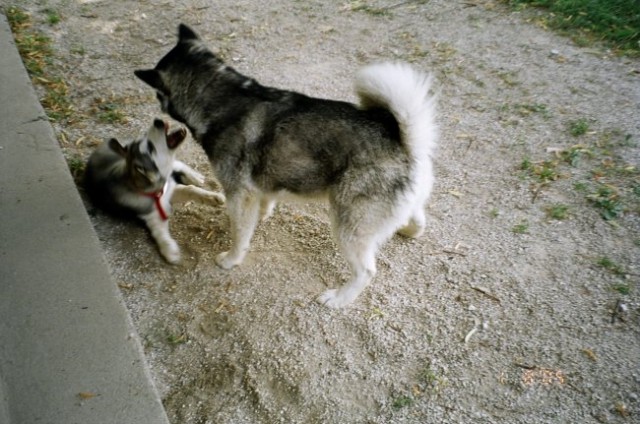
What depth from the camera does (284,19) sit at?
19.9ft

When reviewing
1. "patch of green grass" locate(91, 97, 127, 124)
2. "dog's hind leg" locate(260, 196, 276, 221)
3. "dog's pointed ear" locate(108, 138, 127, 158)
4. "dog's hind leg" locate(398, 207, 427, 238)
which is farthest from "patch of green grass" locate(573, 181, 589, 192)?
"patch of green grass" locate(91, 97, 127, 124)

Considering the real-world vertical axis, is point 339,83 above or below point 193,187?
above

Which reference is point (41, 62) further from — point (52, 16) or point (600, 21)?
point (600, 21)

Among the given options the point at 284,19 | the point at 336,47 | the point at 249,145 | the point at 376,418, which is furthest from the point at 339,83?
the point at 376,418

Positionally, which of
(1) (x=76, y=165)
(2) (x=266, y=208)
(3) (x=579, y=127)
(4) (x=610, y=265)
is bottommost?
(1) (x=76, y=165)

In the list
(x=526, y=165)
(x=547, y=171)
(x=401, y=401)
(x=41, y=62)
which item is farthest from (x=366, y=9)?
(x=401, y=401)

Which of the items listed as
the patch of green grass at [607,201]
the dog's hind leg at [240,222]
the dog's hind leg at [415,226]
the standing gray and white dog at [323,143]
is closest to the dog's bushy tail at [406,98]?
the standing gray and white dog at [323,143]

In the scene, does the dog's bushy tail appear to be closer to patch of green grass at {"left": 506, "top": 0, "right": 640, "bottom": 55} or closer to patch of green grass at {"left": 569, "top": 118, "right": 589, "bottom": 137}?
patch of green grass at {"left": 569, "top": 118, "right": 589, "bottom": 137}

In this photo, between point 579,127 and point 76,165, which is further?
point 579,127

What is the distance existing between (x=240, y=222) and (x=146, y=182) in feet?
2.29

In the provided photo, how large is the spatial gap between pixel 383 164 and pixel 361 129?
0.79 ft

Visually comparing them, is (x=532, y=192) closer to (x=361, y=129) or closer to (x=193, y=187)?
(x=361, y=129)

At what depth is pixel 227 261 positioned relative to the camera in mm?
3203

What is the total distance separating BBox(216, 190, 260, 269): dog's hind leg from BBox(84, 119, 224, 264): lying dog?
1.23 ft
